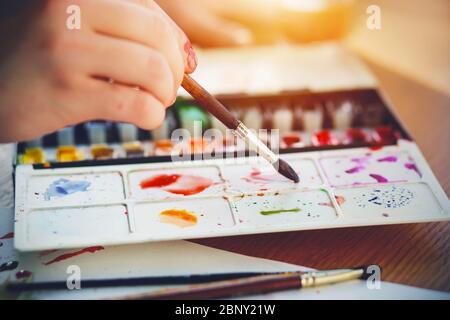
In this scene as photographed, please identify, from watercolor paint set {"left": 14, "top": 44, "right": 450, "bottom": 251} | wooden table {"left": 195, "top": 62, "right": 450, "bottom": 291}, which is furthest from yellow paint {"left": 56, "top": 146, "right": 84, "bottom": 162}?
wooden table {"left": 195, "top": 62, "right": 450, "bottom": 291}

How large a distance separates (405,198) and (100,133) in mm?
387

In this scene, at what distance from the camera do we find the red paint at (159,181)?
74 centimetres

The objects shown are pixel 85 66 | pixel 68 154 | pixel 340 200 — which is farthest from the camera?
pixel 68 154

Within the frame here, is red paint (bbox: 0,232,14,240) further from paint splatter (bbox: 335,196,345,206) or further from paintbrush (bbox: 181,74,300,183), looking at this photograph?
paint splatter (bbox: 335,196,345,206)

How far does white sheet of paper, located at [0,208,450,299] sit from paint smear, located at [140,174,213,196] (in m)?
0.07

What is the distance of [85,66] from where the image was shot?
609 millimetres

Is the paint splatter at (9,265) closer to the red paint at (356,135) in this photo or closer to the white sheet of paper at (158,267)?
the white sheet of paper at (158,267)

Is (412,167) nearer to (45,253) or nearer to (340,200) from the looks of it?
(340,200)

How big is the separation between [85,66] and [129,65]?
0.13 ft

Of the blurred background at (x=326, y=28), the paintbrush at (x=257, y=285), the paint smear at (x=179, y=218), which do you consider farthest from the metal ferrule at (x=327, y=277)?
the blurred background at (x=326, y=28)

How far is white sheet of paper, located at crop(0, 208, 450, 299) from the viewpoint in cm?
62

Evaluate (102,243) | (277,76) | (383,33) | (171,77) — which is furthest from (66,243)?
(383,33)

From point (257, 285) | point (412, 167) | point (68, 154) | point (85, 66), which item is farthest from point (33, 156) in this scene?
point (412, 167)
